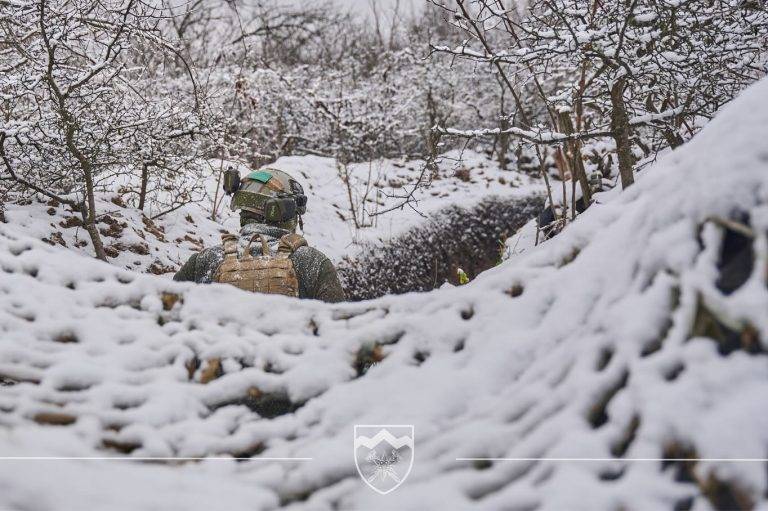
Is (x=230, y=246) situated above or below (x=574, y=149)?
below

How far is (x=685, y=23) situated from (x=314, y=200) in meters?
6.50

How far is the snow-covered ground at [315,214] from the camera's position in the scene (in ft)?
18.6

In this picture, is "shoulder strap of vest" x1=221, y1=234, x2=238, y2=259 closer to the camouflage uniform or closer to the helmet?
the camouflage uniform

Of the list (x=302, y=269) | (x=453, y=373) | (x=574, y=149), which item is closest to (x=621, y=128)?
(x=574, y=149)

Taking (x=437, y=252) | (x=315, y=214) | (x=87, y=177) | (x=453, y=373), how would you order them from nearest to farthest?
(x=453, y=373) < (x=87, y=177) < (x=315, y=214) < (x=437, y=252)

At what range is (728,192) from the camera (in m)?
1.23

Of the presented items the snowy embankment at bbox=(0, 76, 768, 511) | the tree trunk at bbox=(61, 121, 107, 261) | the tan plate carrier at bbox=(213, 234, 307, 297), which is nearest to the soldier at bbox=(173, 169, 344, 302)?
the tan plate carrier at bbox=(213, 234, 307, 297)

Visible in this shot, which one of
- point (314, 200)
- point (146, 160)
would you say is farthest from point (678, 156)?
point (314, 200)

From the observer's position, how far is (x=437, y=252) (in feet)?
31.4

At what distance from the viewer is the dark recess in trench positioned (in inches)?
326

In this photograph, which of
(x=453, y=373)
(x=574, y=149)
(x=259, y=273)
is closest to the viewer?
(x=453, y=373)

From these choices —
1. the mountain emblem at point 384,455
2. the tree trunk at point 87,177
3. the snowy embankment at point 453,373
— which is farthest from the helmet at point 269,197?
the mountain emblem at point 384,455

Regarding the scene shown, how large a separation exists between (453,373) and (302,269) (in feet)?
8.10

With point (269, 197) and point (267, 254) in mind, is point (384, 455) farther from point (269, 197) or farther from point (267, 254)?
point (269, 197)
